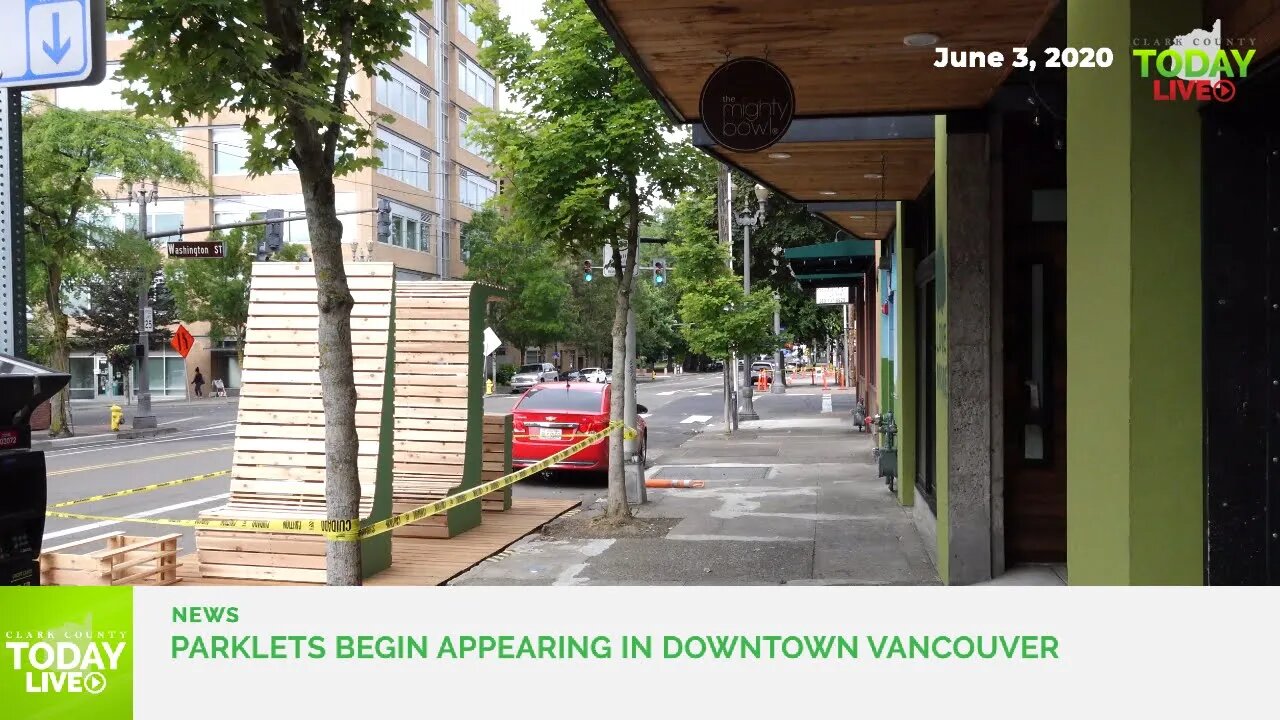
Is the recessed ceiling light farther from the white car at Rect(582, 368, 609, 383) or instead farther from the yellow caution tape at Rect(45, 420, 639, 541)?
the white car at Rect(582, 368, 609, 383)

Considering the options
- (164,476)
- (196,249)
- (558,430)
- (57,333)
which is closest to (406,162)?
(196,249)

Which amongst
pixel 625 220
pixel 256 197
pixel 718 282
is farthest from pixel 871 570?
pixel 256 197

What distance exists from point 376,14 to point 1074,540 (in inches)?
179

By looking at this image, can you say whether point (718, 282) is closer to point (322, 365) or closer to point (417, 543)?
point (417, 543)

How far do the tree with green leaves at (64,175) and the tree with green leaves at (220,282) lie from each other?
13.0m

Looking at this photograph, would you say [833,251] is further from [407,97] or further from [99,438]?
[407,97]

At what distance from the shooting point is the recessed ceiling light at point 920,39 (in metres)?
6.30

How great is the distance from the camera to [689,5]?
5.88 m

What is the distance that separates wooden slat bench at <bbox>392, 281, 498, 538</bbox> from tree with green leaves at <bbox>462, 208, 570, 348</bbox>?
45.9m

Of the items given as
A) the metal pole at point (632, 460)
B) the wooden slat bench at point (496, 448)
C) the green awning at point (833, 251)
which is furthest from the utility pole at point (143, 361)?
the metal pole at point (632, 460)

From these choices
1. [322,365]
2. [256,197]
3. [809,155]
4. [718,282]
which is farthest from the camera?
[256,197]

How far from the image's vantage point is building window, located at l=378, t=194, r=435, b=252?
49969 millimetres
